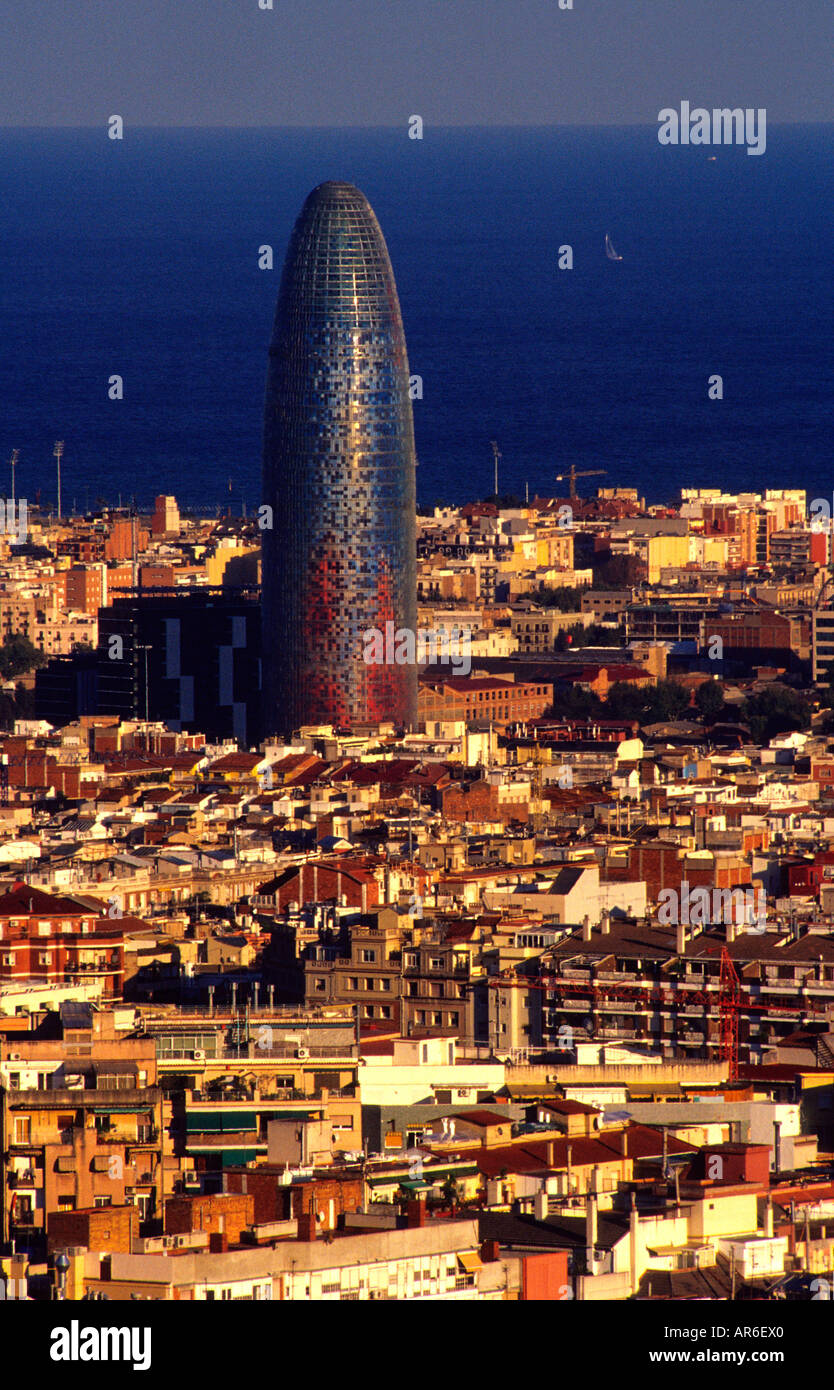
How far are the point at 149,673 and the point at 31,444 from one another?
240ft

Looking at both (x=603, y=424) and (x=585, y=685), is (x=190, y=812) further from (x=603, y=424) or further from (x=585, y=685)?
(x=603, y=424)

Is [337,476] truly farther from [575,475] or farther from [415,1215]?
[575,475]

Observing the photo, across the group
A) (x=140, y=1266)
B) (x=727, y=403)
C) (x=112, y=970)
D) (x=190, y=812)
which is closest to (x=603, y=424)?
(x=727, y=403)

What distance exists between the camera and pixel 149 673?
3108 inches

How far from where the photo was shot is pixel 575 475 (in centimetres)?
13400

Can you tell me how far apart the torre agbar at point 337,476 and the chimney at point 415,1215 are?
167ft

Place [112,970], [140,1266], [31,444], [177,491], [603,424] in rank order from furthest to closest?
1. [603,424]
2. [31,444]
3. [177,491]
4. [112,970]
5. [140,1266]

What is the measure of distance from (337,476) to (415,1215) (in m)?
52.4

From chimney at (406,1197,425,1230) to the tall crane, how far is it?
105099 millimetres

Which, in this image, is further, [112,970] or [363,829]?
[363,829]

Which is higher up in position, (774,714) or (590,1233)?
(774,714)

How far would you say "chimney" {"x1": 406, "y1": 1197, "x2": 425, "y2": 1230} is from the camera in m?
22.8

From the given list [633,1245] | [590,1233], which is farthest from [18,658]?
[633,1245]
